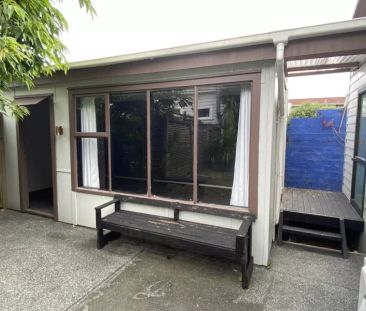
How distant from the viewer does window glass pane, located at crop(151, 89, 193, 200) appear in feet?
10.8

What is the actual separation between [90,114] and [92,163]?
791 millimetres

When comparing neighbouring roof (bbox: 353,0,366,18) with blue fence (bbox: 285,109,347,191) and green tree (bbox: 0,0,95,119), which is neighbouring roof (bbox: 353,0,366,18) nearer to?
blue fence (bbox: 285,109,347,191)

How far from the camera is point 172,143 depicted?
3.58m

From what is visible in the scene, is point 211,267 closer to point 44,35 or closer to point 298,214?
point 298,214

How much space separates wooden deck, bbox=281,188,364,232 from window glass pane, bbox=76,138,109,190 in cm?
299

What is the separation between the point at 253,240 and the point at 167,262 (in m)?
1.06

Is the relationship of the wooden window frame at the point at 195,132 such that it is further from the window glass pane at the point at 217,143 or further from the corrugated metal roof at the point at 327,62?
the corrugated metal roof at the point at 327,62

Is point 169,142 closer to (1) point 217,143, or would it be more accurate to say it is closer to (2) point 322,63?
(1) point 217,143

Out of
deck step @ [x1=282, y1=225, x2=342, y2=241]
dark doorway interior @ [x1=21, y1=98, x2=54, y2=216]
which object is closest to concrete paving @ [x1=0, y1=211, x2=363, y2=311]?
deck step @ [x1=282, y1=225, x2=342, y2=241]

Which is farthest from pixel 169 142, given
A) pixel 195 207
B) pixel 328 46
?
pixel 328 46

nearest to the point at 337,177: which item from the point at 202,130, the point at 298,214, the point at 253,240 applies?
the point at 298,214

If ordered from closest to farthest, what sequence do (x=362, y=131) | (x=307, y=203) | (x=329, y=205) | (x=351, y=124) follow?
(x=362, y=131)
(x=329, y=205)
(x=307, y=203)
(x=351, y=124)

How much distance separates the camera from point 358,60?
3604 millimetres

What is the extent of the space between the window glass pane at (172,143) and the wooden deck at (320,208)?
182 cm
